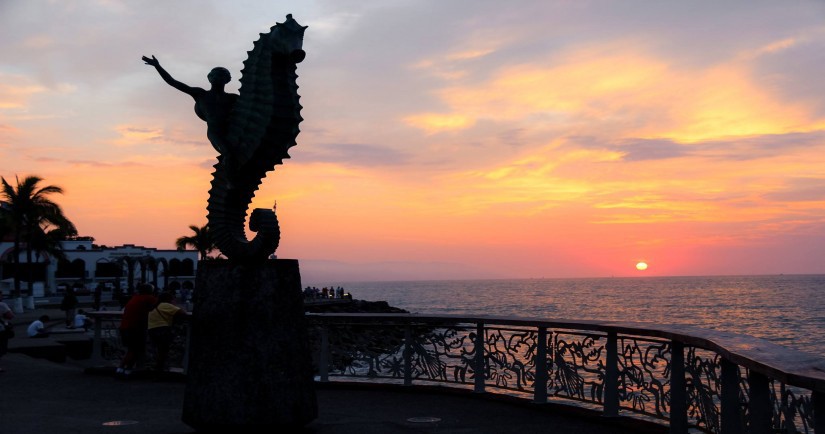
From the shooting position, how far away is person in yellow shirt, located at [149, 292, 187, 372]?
40.5 ft

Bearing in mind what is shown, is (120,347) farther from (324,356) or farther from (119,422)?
(119,422)

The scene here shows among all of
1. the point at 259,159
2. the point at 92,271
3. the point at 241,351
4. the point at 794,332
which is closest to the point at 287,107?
the point at 259,159

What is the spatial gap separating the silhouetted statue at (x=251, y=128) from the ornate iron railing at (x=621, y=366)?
2.98 metres

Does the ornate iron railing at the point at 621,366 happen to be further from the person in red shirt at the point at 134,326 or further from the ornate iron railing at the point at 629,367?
the person in red shirt at the point at 134,326

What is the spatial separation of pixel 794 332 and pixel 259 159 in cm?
5518

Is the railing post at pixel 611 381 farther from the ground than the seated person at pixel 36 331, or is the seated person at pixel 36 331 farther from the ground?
the railing post at pixel 611 381

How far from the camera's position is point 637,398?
8148 millimetres

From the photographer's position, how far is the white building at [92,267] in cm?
6431

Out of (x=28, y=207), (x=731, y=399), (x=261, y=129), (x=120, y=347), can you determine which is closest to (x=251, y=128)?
(x=261, y=129)

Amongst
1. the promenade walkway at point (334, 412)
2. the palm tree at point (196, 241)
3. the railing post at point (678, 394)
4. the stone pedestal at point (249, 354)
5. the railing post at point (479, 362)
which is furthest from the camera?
the palm tree at point (196, 241)

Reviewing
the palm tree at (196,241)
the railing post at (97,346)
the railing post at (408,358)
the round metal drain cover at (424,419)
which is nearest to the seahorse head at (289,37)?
the round metal drain cover at (424,419)

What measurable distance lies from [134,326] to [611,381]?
27.2 ft

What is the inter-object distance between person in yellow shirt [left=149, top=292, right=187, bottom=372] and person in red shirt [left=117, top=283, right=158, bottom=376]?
12.2 inches

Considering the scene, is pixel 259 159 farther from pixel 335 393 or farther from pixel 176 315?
pixel 176 315
